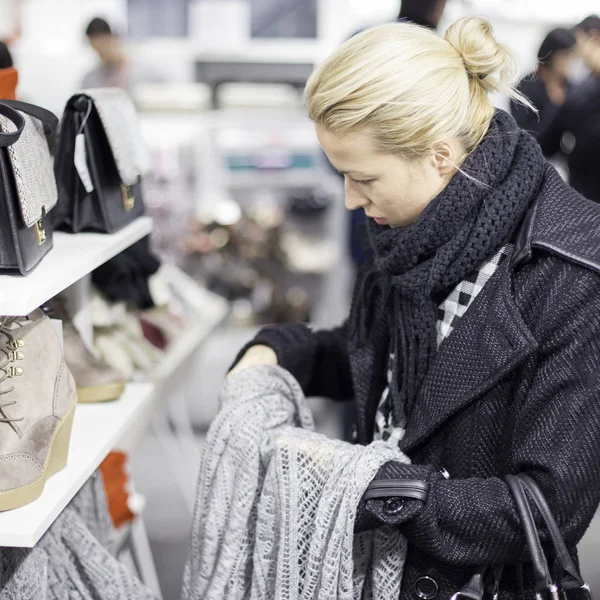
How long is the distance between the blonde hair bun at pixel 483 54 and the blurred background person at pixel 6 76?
73cm

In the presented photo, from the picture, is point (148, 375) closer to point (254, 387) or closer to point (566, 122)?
point (254, 387)

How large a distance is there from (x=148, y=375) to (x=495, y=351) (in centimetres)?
112

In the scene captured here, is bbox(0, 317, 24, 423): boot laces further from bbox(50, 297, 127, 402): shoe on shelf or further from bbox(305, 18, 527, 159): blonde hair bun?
bbox(305, 18, 527, 159): blonde hair bun

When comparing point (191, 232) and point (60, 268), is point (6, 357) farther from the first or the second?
point (191, 232)

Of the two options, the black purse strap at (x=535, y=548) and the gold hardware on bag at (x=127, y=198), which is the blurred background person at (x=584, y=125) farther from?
the black purse strap at (x=535, y=548)

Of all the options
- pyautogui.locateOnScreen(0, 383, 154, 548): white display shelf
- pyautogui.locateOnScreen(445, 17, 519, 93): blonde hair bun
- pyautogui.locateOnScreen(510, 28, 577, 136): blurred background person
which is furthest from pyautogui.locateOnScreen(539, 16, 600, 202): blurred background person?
pyautogui.locateOnScreen(0, 383, 154, 548): white display shelf

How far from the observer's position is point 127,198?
154cm

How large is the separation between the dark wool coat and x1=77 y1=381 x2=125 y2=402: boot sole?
1.95 feet

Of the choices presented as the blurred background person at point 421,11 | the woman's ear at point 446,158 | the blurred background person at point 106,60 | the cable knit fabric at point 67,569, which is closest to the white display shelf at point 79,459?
the cable knit fabric at point 67,569

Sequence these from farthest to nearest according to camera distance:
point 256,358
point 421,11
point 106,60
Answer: point 106,60 → point 421,11 → point 256,358

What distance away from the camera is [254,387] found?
1.28m

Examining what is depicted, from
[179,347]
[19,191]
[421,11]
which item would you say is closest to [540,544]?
[19,191]

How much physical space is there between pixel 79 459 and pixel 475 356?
64 centimetres

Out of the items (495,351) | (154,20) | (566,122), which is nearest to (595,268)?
(495,351)
